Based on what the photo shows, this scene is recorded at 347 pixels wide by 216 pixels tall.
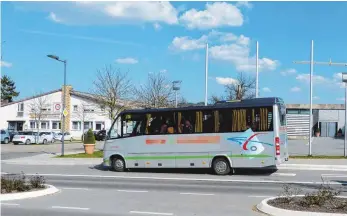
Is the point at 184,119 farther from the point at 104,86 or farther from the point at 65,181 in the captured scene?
the point at 104,86

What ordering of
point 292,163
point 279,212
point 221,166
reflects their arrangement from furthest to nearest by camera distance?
point 292,163 < point 221,166 < point 279,212

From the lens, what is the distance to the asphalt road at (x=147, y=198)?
32.2ft

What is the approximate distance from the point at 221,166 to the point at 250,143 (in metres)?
1.63

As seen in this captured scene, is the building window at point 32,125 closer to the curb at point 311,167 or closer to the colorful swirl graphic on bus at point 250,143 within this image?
the curb at point 311,167

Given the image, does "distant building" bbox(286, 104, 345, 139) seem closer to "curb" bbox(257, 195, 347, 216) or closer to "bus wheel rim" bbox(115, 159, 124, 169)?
"bus wheel rim" bbox(115, 159, 124, 169)

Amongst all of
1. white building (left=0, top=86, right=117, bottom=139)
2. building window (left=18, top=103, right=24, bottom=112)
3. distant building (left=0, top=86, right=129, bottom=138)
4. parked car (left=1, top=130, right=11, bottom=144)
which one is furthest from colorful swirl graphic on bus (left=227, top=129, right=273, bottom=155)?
building window (left=18, top=103, right=24, bottom=112)

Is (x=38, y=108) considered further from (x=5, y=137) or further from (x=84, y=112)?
(x=5, y=137)

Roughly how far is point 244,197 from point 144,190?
3271 millimetres

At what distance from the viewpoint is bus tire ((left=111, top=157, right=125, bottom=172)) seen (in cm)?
2081

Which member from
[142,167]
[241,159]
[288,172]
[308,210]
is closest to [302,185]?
[241,159]

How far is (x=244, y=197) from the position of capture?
12102 mm

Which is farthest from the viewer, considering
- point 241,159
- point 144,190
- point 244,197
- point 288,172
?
point 288,172

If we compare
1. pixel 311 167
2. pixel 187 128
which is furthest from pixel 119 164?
pixel 311 167

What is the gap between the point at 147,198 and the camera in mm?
11914
